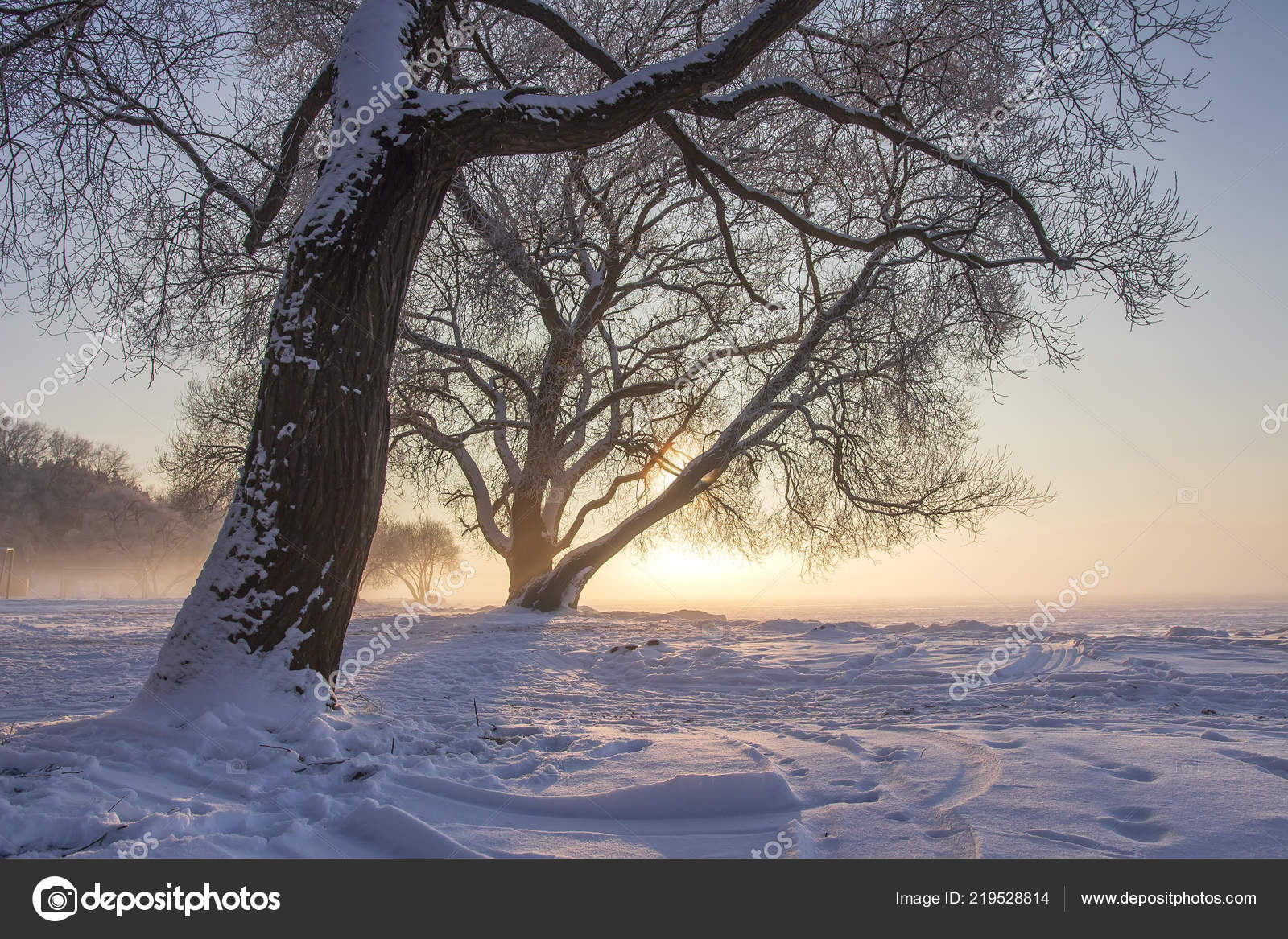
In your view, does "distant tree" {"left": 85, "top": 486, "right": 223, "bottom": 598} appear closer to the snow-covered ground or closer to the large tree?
the large tree

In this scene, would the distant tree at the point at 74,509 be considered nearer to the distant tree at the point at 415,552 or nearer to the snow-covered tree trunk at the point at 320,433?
the distant tree at the point at 415,552

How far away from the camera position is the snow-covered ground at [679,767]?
2.19 metres

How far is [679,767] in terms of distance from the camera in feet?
9.87

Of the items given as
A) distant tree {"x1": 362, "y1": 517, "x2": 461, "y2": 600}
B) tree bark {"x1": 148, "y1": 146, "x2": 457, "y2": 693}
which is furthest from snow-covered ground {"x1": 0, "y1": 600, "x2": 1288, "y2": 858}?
distant tree {"x1": 362, "y1": 517, "x2": 461, "y2": 600}

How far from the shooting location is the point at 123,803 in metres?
2.30

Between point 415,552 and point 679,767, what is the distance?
128ft

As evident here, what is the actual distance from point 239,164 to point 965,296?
24.8ft

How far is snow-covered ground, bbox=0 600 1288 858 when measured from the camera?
7.18ft

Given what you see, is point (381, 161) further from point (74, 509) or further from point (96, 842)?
point (74, 509)
